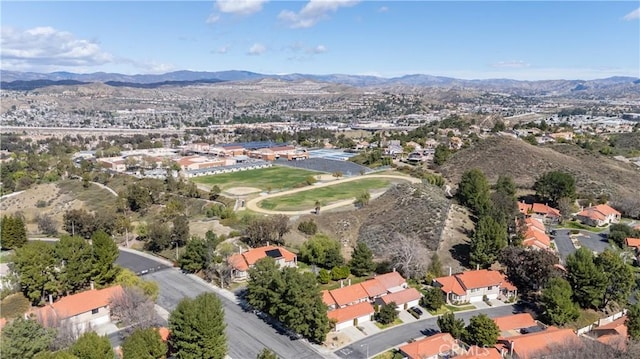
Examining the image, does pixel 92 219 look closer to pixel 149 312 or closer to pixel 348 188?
pixel 149 312

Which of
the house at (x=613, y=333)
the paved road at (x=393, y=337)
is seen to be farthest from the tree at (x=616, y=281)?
the paved road at (x=393, y=337)

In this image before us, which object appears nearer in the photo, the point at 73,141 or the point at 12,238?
the point at 12,238

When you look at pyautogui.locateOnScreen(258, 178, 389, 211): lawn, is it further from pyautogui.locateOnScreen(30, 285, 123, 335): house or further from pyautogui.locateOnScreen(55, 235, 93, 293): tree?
pyautogui.locateOnScreen(30, 285, 123, 335): house

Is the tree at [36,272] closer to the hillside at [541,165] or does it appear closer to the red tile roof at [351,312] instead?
the red tile roof at [351,312]

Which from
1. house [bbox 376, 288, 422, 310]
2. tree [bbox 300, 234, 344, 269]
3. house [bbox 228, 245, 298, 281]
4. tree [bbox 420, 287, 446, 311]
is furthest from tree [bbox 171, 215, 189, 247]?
tree [bbox 420, 287, 446, 311]

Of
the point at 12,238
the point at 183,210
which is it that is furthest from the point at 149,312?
the point at 183,210

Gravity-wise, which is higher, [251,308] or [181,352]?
[181,352]
